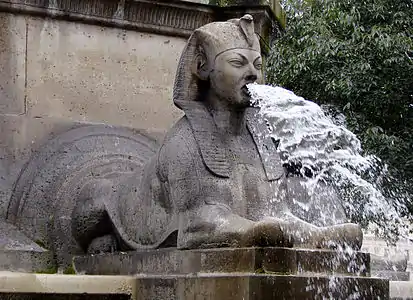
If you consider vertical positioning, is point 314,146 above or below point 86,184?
above

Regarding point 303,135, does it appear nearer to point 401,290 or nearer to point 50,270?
point 401,290

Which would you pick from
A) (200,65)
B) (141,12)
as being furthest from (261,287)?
(141,12)

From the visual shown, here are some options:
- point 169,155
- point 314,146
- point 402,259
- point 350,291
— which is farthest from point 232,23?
point 402,259

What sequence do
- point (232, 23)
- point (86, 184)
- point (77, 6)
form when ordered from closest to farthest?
point (232, 23) → point (86, 184) → point (77, 6)

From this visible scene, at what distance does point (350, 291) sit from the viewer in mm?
5680

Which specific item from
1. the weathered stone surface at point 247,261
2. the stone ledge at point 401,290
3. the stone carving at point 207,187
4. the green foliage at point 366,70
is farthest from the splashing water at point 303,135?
the green foliage at point 366,70

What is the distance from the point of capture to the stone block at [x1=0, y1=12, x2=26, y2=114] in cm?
804

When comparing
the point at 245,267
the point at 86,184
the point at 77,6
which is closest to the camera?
the point at 245,267

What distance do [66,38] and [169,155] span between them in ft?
7.33

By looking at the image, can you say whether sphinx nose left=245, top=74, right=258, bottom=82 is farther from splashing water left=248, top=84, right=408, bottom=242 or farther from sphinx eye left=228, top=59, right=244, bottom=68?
splashing water left=248, top=84, right=408, bottom=242

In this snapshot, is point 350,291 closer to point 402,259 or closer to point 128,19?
point 402,259

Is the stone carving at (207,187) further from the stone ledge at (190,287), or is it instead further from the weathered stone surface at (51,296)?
the weathered stone surface at (51,296)

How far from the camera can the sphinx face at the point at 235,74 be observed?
6.61 metres

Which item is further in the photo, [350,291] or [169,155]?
[169,155]
